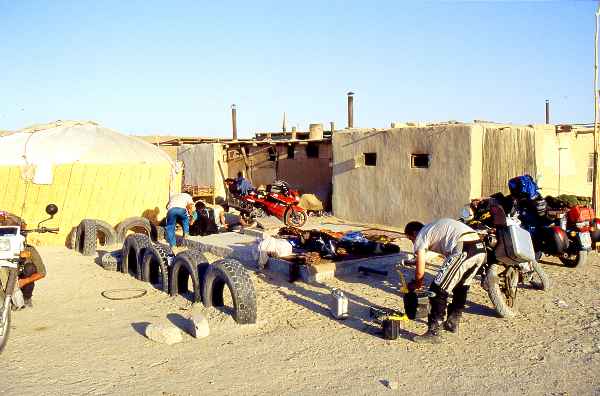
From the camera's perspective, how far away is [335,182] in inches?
651

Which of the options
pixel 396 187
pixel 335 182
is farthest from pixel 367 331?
pixel 335 182

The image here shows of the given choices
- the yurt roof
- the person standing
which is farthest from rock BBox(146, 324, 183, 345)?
the yurt roof

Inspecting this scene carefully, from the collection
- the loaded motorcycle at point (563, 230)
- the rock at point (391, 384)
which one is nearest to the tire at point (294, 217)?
the loaded motorcycle at point (563, 230)

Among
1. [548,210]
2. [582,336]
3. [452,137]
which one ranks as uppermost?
[452,137]

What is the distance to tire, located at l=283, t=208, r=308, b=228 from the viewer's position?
1492cm

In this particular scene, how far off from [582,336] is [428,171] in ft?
27.1

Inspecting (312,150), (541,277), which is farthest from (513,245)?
(312,150)

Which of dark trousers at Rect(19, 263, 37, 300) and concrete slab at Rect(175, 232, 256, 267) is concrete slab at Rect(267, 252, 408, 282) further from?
dark trousers at Rect(19, 263, 37, 300)

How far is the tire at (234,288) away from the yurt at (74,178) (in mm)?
7762

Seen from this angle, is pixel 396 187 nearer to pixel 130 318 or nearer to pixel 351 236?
pixel 351 236

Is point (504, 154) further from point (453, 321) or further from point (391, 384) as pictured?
point (391, 384)

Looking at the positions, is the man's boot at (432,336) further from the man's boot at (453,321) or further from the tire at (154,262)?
the tire at (154,262)

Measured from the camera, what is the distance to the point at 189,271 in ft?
24.5

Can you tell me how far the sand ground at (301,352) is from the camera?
4.61 metres
